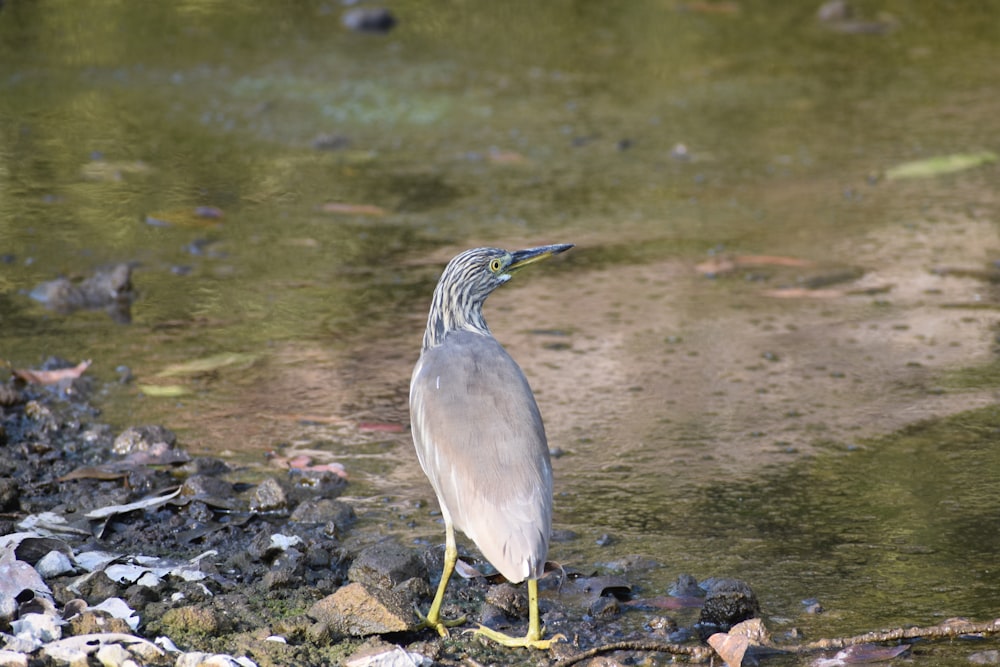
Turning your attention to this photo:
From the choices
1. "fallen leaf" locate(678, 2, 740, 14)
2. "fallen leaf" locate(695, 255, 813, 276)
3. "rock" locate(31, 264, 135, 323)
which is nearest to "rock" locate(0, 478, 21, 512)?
"rock" locate(31, 264, 135, 323)

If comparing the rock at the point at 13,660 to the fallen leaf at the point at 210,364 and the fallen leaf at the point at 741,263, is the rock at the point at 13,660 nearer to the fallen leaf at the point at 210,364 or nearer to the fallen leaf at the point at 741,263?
the fallen leaf at the point at 210,364

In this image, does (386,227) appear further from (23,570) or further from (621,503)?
(23,570)

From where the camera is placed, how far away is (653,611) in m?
3.81

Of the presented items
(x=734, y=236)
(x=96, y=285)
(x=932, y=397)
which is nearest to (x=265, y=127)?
(x=96, y=285)

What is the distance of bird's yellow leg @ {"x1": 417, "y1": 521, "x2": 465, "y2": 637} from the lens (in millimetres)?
3754

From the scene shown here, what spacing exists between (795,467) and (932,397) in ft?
2.60

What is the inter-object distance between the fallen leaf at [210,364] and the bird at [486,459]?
5.24ft

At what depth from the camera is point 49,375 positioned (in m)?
5.41

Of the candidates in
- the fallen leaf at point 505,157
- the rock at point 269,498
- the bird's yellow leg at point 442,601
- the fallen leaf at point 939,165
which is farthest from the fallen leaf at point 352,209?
the bird's yellow leg at point 442,601

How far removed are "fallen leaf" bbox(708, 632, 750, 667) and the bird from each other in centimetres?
40

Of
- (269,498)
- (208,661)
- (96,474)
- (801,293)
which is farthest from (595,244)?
(208,661)

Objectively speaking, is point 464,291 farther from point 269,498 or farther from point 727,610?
point 727,610

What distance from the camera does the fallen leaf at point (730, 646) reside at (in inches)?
136

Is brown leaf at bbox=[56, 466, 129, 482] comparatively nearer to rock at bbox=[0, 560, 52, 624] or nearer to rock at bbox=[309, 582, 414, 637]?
rock at bbox=[0, 560, 52, 624]
